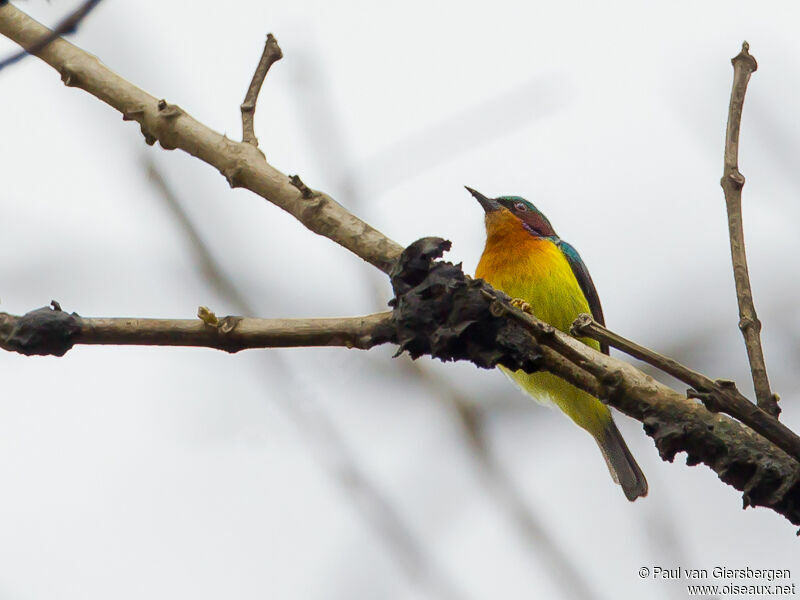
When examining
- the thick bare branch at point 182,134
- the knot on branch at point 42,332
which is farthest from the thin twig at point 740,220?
the knot on branch at point 42,332

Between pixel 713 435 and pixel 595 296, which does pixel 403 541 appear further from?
pixel 595 296

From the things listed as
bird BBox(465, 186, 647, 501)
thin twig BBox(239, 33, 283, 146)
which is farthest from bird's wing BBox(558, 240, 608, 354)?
thin twig BBox(239, 33, 283, 146)

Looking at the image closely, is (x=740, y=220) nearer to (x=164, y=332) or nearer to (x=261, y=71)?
(x=261, y=71)

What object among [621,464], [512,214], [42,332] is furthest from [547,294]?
[42,332]

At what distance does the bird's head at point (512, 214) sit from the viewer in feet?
20.5

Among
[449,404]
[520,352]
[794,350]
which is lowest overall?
[520,352]

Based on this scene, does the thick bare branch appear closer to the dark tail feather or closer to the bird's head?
the dark tail feather

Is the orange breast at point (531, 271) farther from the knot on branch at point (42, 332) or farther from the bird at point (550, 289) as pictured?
the knot on branch at point (42, 332)

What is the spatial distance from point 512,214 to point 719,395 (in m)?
4.31

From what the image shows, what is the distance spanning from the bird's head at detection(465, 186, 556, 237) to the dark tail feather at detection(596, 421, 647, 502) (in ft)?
4.91

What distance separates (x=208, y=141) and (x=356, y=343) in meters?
0.99

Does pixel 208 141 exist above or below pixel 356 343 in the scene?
above

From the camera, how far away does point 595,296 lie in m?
6.11

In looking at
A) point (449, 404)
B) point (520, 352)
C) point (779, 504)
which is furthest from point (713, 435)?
point (449, 404)
